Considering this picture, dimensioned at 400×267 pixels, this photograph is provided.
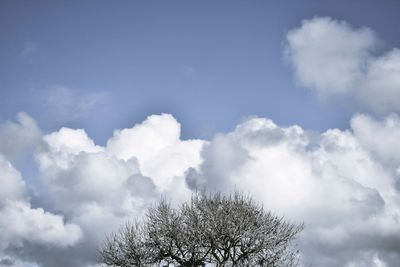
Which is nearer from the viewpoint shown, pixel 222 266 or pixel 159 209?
pixel 222 266

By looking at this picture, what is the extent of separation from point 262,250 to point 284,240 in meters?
2.78

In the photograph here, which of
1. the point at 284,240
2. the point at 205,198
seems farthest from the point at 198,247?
the point at 284,240

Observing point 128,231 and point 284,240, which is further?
point 128,231

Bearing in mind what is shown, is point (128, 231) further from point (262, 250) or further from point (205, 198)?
point (262, 250)

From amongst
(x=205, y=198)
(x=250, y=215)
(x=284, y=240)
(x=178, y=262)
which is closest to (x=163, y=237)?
(x=178, y=262)

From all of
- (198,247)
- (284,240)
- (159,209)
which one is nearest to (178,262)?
(198,247)

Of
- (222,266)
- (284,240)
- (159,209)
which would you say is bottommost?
(222,266)

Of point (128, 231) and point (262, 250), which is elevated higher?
point (128, 231)

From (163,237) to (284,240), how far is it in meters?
12.6

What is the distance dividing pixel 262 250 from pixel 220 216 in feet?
17.4

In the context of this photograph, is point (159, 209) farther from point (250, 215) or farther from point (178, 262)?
point (250, 215)

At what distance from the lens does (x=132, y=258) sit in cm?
4659

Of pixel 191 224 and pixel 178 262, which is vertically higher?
pixel 191 224

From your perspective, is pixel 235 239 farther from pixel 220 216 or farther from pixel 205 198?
pixel 205 198
